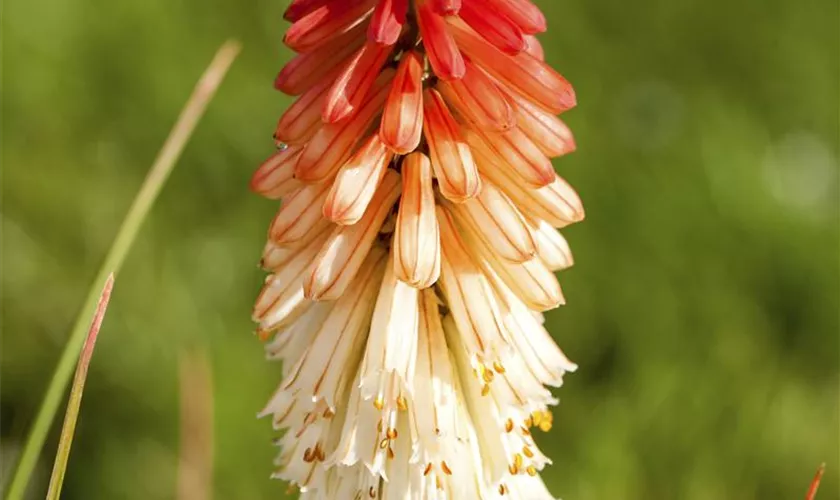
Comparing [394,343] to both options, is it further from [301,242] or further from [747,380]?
[747,380]

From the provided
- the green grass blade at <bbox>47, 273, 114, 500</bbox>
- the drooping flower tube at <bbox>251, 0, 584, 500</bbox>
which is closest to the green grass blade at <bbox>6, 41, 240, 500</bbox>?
the green grass blade at <bbox>47, 273, 114, 500</bbox>

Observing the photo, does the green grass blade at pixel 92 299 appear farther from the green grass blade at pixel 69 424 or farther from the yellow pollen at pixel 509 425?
the yellow pollen at pixel 509 425

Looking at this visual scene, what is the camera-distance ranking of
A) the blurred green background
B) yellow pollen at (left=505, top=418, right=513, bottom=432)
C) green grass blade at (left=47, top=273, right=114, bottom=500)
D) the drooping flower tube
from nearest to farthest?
green grass blade at (left=47, top=273, right=114, bottom=500)
the drooping flower tube
yellow pollen at (left=505, top=418, right=513, bottom=432)
the blurred green background

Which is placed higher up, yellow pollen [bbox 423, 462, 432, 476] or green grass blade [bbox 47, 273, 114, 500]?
green grass blade [bbox 47, 273, 114, 500]

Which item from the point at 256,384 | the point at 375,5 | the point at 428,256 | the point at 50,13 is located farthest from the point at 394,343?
the point at 50,13

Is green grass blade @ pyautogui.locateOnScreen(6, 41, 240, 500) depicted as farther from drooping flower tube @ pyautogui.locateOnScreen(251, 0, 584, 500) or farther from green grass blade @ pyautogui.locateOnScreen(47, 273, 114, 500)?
drooping flower tube @ pyautogui.locateOnScreen(251, 0, 584, 500)

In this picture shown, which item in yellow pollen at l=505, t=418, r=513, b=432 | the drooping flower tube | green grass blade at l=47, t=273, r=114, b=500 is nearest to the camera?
green grass blade at l=47, t=273, r=114, b=500
